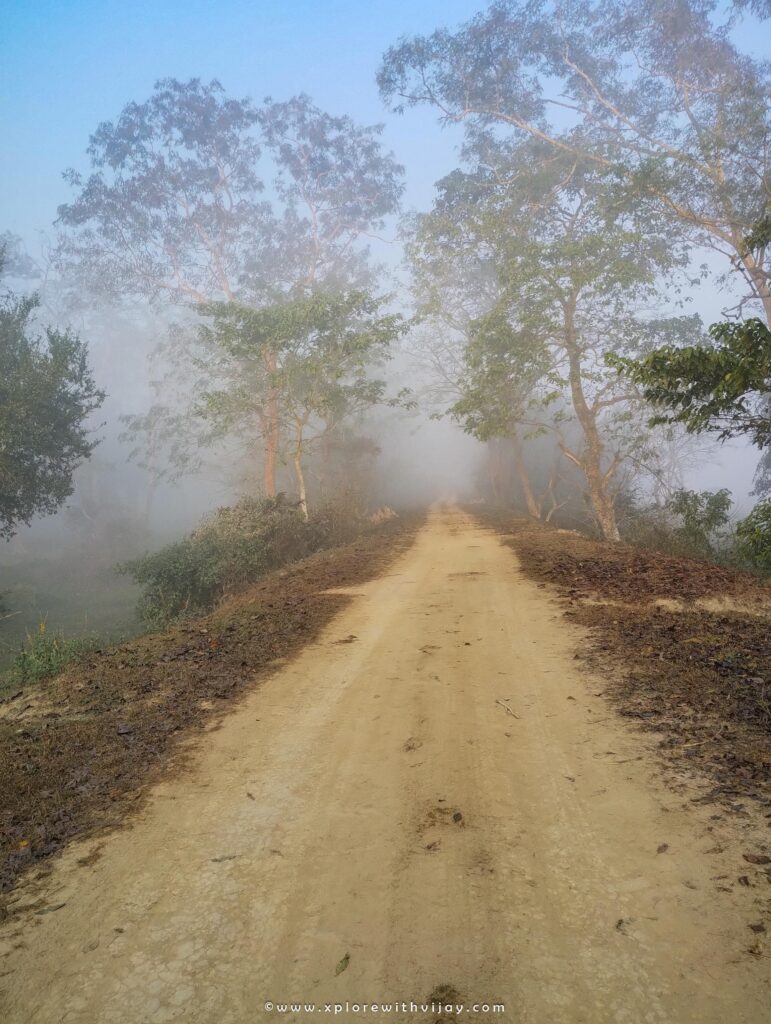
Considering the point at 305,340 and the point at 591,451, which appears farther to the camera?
the point at 305,340

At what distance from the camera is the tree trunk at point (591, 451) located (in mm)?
18266

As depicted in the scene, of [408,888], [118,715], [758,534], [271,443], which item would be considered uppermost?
[271,443]

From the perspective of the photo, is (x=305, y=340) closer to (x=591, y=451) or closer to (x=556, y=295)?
(x=556, y=295)

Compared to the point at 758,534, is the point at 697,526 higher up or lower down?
lower down

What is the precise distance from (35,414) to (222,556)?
29.9 feet

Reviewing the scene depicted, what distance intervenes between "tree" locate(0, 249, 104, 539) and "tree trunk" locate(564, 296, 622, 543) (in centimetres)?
1673

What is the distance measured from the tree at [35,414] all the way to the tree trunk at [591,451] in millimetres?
16730

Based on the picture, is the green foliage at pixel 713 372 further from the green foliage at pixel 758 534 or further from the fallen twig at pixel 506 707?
the fallen twig at pixel 506 707

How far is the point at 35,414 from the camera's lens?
18312 mm

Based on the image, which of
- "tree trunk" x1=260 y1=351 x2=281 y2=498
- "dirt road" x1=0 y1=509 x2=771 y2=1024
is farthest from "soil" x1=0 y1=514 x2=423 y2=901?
"tree trunk" x1=260 y1=351 x2=281 y2=498

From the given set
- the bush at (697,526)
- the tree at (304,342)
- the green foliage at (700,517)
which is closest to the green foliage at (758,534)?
the bush at (697,526)

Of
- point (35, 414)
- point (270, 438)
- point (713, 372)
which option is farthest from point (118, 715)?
point (270, 438)

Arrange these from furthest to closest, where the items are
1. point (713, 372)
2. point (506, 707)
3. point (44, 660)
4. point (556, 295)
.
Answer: point (556, 295) → point (44, 660) → point (713, 372) → point (506, 707)

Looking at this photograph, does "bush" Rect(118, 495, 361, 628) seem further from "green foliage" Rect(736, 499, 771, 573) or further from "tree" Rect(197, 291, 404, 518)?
"green foliage" Rect(736, 499, 771, 573)
